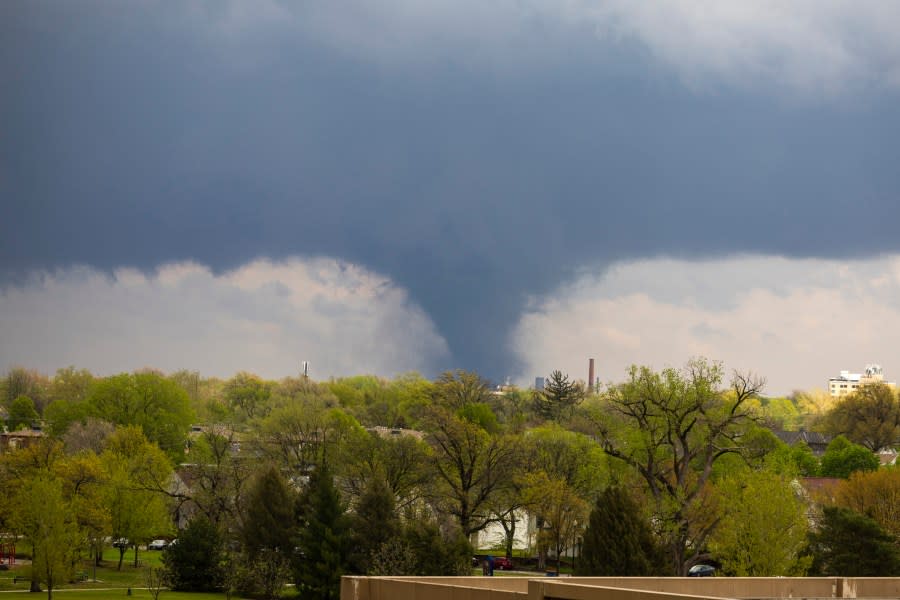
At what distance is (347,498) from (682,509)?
2636 centimetres

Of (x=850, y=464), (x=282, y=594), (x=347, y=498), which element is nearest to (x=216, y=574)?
(x=282, y=594)

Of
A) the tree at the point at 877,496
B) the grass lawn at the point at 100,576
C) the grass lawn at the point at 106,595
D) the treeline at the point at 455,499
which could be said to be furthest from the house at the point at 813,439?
the grass lawn at the point at 106,595

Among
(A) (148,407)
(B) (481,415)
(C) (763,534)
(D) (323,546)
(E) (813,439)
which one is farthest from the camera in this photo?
(E) (813,439)

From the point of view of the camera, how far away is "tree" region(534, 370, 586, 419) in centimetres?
16938

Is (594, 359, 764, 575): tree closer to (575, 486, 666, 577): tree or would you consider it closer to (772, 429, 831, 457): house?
(575, 486, 666, 577): tree

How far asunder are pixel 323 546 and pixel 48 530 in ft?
55.5

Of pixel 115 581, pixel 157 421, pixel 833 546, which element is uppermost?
pixel 157 421

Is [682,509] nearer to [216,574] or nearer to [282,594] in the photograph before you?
[282,594]

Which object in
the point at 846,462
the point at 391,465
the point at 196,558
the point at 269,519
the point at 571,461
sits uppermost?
the point at 846,462

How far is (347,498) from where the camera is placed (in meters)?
81.4

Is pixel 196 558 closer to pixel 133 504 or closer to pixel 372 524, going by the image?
pixel 372 524

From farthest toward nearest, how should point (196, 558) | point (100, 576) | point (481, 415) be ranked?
point (481, 415) → point (100, 576) → point (196, 558)

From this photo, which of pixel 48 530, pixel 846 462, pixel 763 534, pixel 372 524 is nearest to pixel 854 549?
pixel 763 534

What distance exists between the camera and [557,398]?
171875 millimetres
